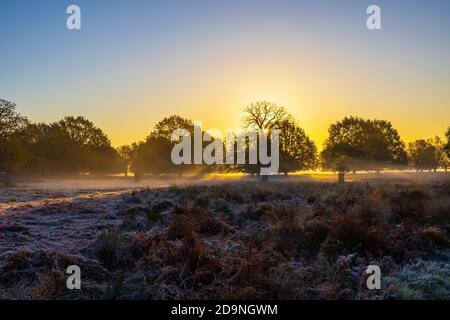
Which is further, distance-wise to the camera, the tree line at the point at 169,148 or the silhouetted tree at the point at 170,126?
the silhouetted tree at the point at 170,126

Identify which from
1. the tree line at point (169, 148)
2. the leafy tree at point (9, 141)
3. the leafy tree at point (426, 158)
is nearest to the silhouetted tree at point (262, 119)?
the tree line at point (169, 148)

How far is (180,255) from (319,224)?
3.90 meters

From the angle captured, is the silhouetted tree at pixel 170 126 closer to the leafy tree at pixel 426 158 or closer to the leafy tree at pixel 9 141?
the leafy tree at pixel 9 141

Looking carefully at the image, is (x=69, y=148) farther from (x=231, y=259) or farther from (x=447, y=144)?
(x=231, y=259)

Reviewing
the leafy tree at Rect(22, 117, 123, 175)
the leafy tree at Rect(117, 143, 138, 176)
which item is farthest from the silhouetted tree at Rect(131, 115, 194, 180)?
the leafy tree at Rect(117, 143, 138, 176)

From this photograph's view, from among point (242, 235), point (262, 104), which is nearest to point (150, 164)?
point (262, 104)

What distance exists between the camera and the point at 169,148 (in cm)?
6744

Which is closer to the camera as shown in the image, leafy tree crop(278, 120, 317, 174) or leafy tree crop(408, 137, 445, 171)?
leafy tree crop(278, 120, 317, 174)

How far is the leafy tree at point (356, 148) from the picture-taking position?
48.7 meters

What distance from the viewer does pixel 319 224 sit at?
382 inches

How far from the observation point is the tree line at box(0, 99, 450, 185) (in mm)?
46072

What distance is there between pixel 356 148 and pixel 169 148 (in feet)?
102

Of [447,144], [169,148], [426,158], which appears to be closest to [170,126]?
[169,148]

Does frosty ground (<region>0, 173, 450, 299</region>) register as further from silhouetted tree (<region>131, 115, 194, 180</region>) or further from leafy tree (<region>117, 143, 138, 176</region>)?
leafy tree (<region>117, 143, 138, 176</region>)
